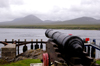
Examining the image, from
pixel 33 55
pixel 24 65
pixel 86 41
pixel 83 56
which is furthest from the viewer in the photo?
pixel 86 41

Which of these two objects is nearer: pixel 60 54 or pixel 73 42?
pixel 73 42

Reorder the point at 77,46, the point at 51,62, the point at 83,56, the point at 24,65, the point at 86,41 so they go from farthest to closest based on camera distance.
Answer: the point at 86,41, the point at 24,65, the point at 51,62, the point at 83,56, the point at 77,46

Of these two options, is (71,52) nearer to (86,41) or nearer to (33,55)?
(33,55)

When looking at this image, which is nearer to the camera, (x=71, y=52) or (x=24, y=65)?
(x=71, y=52)

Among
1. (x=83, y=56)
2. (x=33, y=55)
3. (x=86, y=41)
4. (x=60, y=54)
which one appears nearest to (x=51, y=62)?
(x=60, y=54)

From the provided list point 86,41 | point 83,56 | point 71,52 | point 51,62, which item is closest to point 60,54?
point 71,52

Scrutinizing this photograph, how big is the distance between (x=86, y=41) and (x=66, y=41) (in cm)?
1138

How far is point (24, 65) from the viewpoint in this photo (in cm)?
754

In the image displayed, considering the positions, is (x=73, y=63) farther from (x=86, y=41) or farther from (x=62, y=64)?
(x=86, y=41)

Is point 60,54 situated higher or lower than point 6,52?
higher

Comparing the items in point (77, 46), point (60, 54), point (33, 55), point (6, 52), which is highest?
point (77, 46)

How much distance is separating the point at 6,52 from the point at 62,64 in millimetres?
4961

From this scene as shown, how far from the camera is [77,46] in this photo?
16.4ft

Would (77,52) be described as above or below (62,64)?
above
